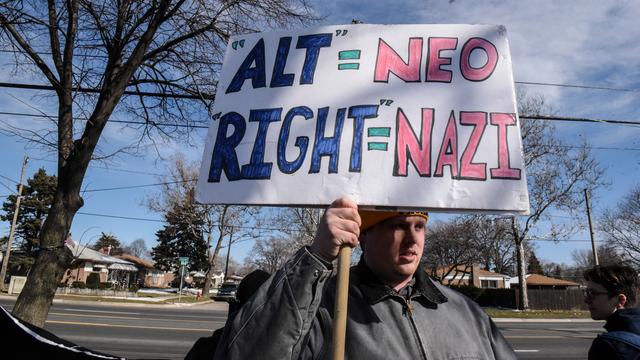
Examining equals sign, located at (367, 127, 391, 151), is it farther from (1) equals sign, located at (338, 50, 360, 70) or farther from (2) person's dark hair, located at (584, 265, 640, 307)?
(2) person's dark hair, located at (584, 265, 640, 307)

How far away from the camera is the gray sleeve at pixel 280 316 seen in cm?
136

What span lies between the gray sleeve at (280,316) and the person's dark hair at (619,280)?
7.53 feet

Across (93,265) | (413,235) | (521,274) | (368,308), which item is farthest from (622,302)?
(93,265)

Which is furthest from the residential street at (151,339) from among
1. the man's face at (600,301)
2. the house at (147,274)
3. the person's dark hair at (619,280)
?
the house at (147,274)

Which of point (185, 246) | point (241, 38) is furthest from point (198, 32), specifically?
point (185, 246)

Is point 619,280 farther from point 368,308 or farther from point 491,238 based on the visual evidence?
point 491,238

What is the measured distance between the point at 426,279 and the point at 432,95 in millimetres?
743

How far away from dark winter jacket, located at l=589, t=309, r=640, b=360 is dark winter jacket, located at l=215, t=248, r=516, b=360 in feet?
3.19

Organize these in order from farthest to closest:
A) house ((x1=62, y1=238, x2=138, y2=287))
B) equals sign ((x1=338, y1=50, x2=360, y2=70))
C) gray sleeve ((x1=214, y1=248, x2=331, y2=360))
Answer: house ((x1=62, y1=238, x2=138, y2=287)), equals sign ((x1=338, y1=50, x2=360, y2=70)), gray sleeve ((x1=214, y1=248, x2=331, y2=360))

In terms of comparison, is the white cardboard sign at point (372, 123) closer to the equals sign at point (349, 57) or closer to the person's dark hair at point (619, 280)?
the equals sign at point (349, 57)

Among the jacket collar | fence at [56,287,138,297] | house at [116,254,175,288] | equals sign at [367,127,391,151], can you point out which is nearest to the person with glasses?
the jacket collar

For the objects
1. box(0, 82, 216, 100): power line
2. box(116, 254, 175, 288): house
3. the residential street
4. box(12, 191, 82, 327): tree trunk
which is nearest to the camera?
box(12, 191, 82, 327): tree trunk

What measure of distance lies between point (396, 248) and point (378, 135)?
45 centimetres

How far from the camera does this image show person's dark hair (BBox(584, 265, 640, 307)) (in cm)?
277
